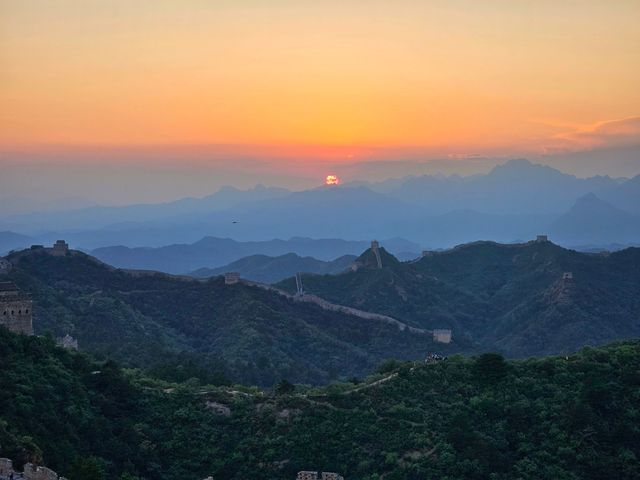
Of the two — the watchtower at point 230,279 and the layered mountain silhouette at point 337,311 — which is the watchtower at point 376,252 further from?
the watchtower at point 230,279

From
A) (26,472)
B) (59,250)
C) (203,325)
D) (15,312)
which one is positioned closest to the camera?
(26,472)

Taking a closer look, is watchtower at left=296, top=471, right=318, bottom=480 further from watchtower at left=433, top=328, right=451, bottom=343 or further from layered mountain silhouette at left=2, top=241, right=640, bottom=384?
watchtower at left=433, top=328, right=451, bottom=343

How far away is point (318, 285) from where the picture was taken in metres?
99.6

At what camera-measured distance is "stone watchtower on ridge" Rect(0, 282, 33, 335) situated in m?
41.5

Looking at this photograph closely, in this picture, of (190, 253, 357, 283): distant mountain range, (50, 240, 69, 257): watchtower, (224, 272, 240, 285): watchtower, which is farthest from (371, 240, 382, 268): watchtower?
(190, 253, 357, 283): distant mountain range

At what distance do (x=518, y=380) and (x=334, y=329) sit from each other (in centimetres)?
4309

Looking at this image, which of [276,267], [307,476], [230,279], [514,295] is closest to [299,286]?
[230,279]

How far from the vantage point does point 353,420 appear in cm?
3759

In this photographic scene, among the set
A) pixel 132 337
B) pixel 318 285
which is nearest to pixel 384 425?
pixel 132 337

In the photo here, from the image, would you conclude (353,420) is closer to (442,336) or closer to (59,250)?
(442,336)

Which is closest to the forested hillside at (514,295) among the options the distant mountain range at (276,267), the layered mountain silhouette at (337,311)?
the layered mountain silhouette at (337,311)

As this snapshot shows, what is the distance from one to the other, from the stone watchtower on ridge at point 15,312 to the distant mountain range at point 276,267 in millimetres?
111939

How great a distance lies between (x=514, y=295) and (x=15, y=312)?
71544 mm

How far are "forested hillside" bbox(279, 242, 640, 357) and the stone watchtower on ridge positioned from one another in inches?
1946
